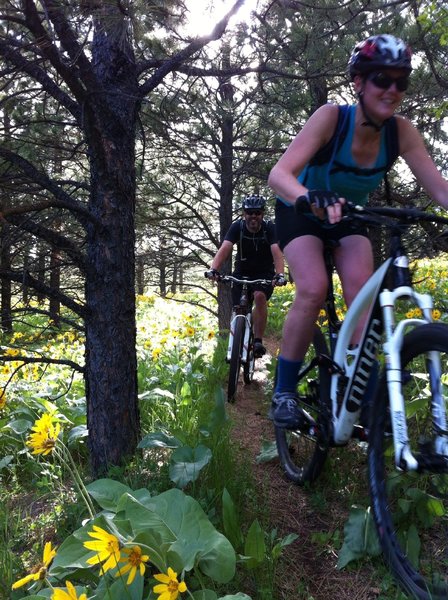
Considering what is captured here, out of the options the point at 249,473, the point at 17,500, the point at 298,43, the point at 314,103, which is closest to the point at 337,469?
the point at 249,473

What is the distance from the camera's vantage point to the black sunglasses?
2408mm

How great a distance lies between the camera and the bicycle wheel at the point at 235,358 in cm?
526

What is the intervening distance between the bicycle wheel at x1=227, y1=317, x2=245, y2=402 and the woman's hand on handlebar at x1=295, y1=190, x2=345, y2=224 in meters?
3.36

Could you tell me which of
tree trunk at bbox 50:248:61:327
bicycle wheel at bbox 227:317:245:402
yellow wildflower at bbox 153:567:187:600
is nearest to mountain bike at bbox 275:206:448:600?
yellow wildflower at bbox 153:567:187:600

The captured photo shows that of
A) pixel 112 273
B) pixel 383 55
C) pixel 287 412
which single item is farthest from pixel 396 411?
pixel 112 273

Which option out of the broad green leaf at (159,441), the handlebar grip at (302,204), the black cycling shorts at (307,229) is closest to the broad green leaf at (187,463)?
the broad green leaf at (159,441)

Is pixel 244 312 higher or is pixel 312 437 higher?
pixel 244 312

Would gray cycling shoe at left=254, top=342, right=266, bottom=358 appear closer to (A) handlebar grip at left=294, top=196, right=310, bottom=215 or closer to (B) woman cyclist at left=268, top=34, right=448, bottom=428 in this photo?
(B) woman cyclist at left=268, top=34, right=448, bottom=428

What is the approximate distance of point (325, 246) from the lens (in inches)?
114

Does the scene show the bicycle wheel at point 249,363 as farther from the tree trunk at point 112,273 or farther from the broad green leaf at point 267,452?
the tree trunk at point 112,273

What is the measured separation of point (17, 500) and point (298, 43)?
164 inches

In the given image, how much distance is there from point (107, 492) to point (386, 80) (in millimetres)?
2391

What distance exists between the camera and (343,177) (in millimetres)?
2719

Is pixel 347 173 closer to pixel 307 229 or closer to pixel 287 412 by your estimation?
pixel 307 229
